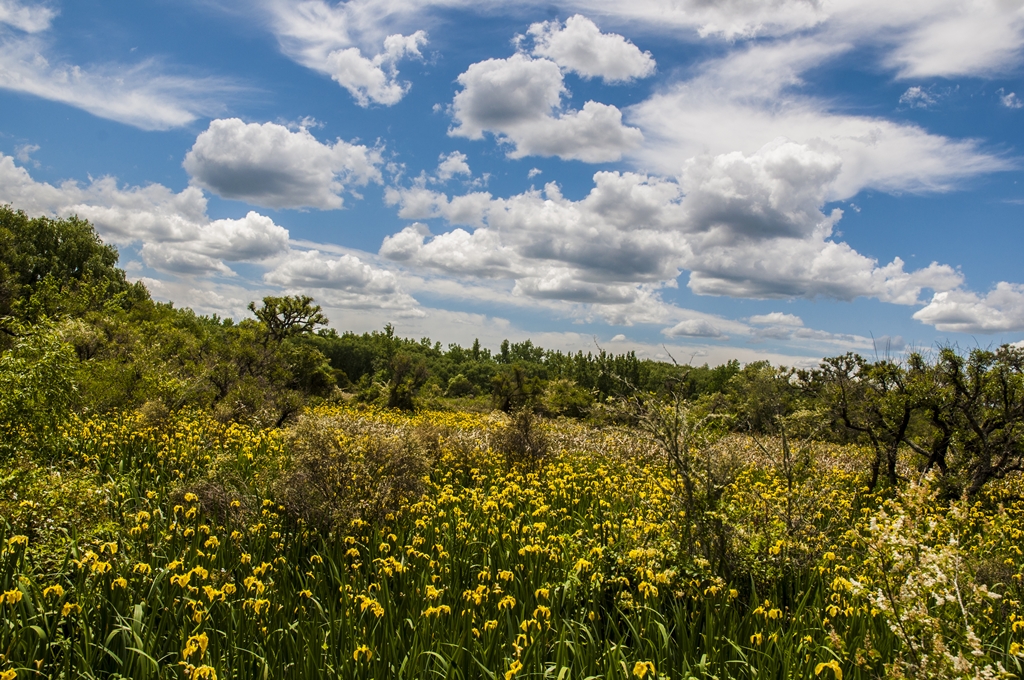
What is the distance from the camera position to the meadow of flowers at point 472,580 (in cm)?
358

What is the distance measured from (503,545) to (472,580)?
0.68 m

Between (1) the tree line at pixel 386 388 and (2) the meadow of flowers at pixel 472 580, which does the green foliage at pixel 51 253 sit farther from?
(2) the meadow of flowers at pixel 472 580

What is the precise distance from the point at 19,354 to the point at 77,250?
1645 inches

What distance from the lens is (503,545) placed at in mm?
5844

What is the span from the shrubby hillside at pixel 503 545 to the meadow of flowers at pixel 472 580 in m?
0.03

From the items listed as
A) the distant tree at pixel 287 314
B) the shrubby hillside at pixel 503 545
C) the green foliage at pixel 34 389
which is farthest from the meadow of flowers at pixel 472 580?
the distant tree at pixel 287 314

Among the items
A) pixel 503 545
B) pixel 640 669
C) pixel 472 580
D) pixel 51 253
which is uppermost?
pixel 51 253

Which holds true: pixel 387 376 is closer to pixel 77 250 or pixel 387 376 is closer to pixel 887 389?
pixel 77 250

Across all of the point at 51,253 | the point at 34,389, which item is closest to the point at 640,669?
the point at 34,389

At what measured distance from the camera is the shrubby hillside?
367 cm

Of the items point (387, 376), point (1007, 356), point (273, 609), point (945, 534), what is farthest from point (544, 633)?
point (387, 376)

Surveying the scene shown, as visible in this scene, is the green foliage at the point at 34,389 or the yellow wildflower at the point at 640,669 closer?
the yellow wildflower at the point at 640,669

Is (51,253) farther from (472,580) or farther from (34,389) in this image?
(472,580)

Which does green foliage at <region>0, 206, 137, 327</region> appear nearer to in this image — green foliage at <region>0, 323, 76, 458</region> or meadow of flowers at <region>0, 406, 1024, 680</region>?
green foliage at <region>0, 323, 76, 458</region>
